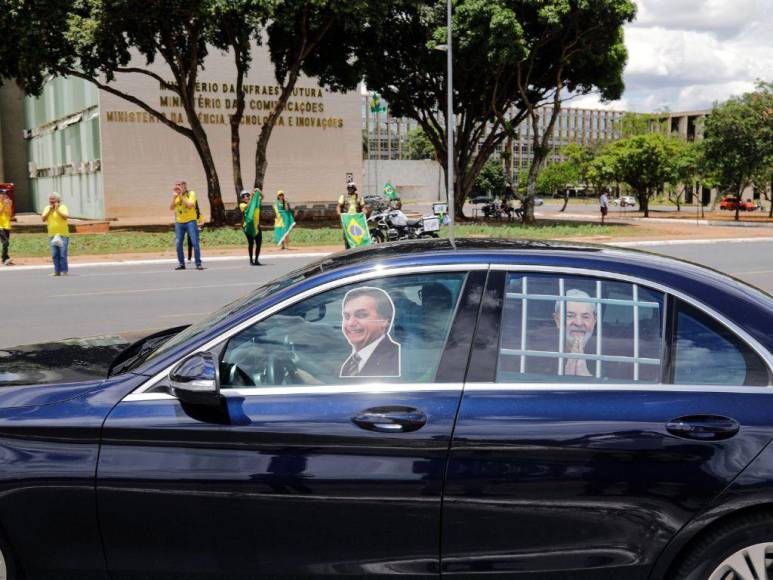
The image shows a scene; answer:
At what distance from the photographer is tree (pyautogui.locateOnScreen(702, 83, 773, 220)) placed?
148 ft

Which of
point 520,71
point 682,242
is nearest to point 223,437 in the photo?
point 682,242

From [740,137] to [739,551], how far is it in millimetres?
47581

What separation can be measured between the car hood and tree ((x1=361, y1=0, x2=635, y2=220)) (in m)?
26.3

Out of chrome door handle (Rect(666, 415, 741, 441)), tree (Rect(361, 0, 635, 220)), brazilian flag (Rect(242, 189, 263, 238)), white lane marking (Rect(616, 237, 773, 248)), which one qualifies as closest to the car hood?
chrome door handle (Rect(666, 415, 741, 441))

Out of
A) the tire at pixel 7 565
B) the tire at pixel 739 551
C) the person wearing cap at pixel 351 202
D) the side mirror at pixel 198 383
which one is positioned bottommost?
the tire at pixel 7 565

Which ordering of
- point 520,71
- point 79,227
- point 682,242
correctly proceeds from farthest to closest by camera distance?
1. point 520,71
2. point 79,227
3. point 682,242

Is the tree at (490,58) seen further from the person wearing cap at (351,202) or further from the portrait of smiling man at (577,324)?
the portrait of smiling man at (577,324)

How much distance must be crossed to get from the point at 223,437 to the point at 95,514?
1.74 ft

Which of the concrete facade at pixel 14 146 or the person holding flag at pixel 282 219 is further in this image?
the concrete facade at pixel 14 146

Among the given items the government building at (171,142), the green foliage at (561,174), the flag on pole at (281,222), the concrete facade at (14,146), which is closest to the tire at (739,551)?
the flag on pole at (281,222)

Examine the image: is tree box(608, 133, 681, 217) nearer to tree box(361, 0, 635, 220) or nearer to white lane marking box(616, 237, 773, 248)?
tree box(361, 0, 635, 220)

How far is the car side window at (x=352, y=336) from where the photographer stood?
119 inches

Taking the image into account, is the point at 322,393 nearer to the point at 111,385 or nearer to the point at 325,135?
the point at 111,385

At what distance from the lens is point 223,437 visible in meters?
2.85
